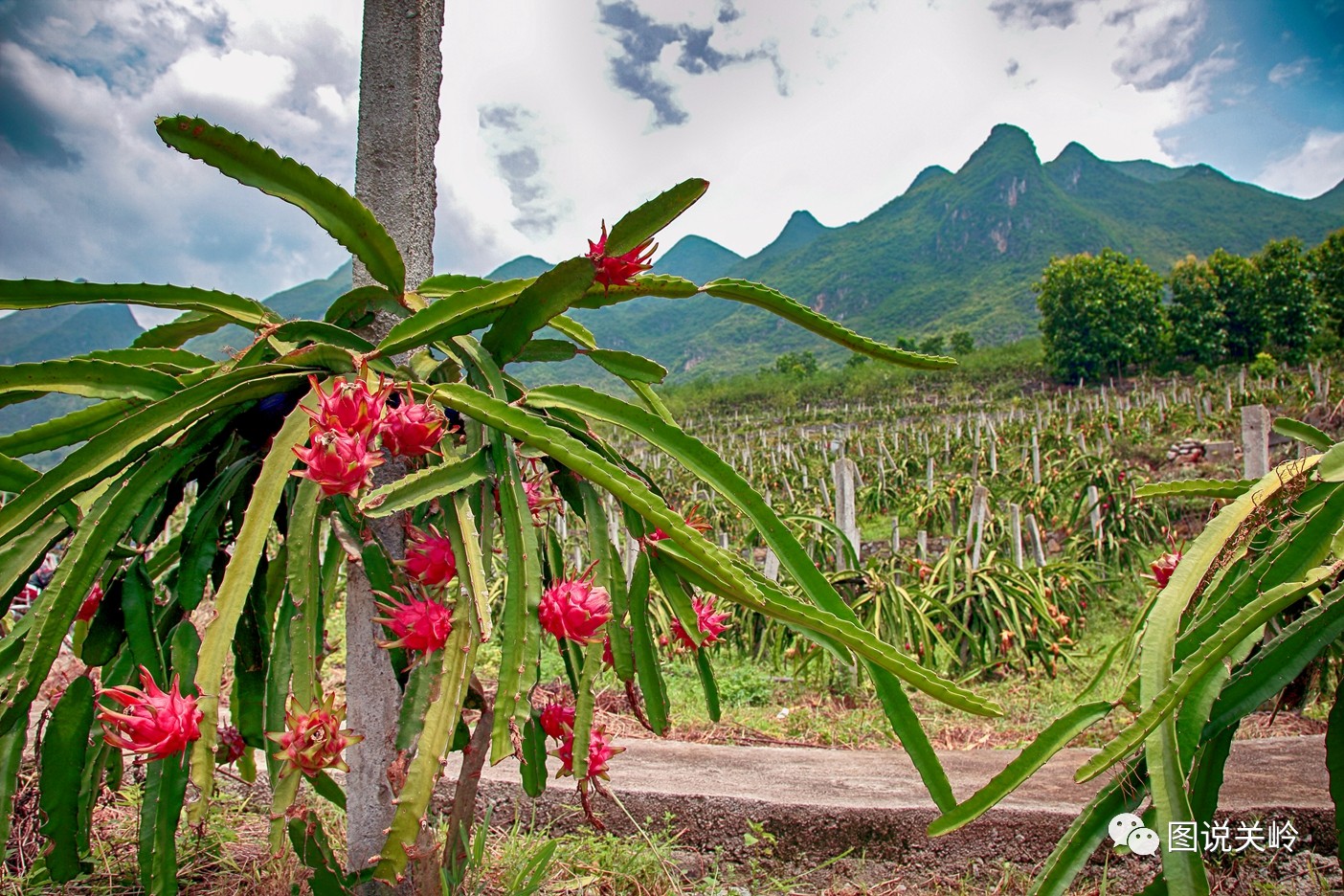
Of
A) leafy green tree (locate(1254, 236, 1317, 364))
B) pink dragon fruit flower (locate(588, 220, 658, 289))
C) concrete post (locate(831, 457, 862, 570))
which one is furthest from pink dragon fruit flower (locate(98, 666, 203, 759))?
leafy green tree (locate(1254, 236, 1317, 364))

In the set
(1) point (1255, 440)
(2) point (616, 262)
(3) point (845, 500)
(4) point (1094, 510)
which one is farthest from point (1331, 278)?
(2) point (616, 262)

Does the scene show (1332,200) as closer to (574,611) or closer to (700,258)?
(700,258)

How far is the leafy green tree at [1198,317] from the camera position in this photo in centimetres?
3103

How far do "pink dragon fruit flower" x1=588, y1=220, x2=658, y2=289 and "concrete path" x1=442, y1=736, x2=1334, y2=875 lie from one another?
4.35ft

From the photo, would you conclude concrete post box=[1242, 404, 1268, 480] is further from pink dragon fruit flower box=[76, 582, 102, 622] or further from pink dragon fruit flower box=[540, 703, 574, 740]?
pink dragon fruit flower box=[76, 582, 102, 622]

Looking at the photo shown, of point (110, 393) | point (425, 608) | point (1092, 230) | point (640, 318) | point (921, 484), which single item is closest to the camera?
point (425, 608)

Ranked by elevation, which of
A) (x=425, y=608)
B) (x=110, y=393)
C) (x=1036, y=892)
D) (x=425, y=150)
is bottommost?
(x=1036, y=892)

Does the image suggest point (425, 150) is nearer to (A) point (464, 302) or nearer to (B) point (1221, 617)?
(A) point (464, 302)

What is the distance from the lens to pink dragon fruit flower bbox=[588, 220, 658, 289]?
0.90 m

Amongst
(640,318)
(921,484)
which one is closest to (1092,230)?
(640,318)

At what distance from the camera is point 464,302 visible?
959 millimetres

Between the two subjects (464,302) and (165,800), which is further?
(464,302)

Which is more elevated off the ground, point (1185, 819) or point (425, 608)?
point (425, 608)

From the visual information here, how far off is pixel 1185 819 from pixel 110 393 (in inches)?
54.4
